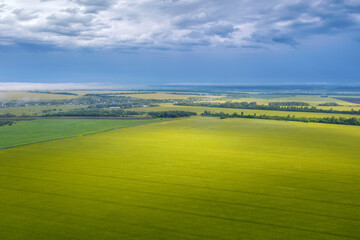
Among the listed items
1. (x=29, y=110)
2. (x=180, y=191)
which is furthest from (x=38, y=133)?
(x=29, y=110)

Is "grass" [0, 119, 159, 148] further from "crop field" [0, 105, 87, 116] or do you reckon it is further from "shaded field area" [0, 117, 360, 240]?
"crop field" [0, 105, 87, 116]

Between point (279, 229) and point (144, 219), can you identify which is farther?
point (144, 219)

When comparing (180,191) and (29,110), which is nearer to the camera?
(180,191)

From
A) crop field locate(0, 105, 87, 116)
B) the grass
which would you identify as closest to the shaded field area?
the grass

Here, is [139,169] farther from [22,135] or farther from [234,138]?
[22,135]

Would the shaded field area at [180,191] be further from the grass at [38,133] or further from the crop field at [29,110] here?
the crop field at [29,110]

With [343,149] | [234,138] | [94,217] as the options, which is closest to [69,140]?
[234,138]

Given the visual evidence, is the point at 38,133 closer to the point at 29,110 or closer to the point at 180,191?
the point at 180,191

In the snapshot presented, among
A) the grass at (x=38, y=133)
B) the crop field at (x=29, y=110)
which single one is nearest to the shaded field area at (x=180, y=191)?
Answer: the grass at (x=38, y=133)
